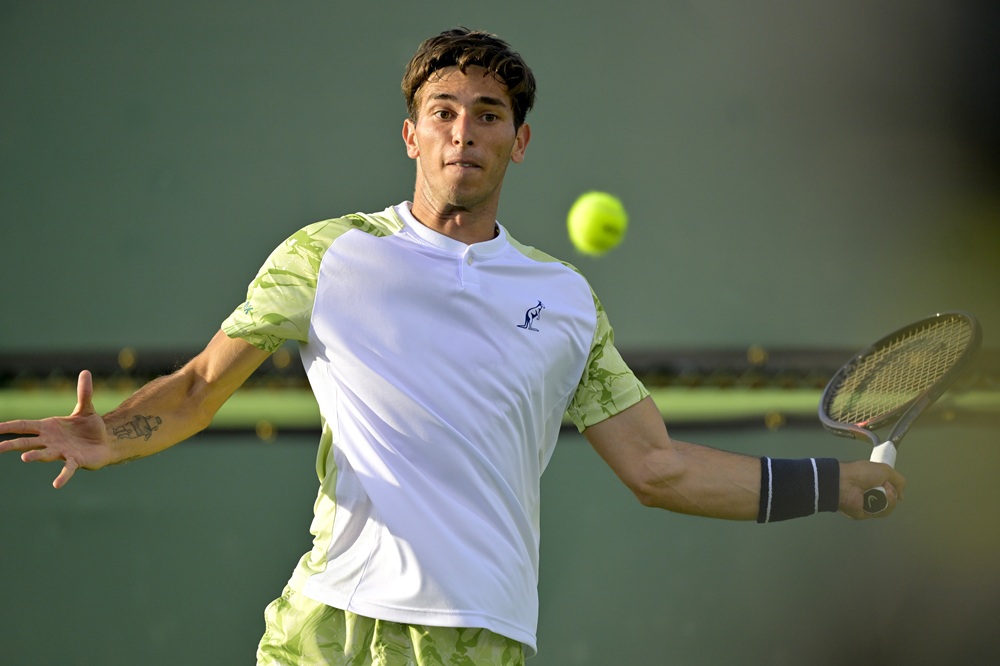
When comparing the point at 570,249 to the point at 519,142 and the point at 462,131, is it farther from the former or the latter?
the point at 462,131

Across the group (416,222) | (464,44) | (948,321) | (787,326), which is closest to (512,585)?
(416,222)

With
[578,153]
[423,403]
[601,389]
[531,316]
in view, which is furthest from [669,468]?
[578,153]

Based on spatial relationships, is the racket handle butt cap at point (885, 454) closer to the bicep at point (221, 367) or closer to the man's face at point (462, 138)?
the man's face at point (462, 138)

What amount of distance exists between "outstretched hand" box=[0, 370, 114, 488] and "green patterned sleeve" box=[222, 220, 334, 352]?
225mm

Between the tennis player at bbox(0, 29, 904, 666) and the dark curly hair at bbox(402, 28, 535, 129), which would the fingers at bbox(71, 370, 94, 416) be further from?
the dark curly hair at bbox(402, 28, 535, 129)

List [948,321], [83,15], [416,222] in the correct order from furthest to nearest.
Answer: [83,15] < [948,321] < [416,222]

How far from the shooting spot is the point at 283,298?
1.87 m

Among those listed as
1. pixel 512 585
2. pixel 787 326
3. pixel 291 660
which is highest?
pixel 787 326

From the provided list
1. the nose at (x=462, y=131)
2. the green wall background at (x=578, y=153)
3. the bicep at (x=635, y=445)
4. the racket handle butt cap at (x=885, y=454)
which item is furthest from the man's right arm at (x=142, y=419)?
the green wall background at (x=578, y=153)

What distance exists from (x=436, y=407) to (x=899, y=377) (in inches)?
40.9

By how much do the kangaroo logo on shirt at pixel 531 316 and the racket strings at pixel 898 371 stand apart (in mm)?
740

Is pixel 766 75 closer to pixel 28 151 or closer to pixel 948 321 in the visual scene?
pixel 948 321

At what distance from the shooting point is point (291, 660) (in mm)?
1838

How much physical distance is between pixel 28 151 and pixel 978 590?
2610mm
